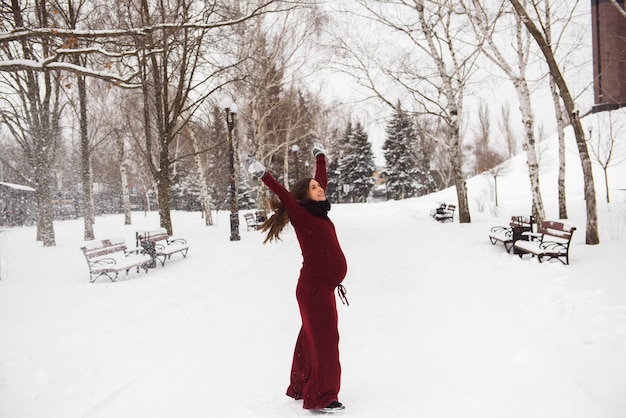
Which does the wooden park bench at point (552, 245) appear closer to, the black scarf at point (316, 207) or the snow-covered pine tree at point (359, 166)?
the black scarf at point (316, 207)

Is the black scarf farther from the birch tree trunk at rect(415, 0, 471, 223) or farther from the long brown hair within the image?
the birch tree trunk at rect(415, 0, 471, 223)

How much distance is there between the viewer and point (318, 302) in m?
3.08

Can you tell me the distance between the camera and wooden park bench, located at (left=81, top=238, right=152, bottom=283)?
7.46 meters

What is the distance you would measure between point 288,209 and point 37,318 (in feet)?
14.3

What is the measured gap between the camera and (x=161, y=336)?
4.90 meters

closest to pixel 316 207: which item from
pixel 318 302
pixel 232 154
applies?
pixel 318 302

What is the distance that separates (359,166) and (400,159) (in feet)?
14.7

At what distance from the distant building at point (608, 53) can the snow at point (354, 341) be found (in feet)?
80.0

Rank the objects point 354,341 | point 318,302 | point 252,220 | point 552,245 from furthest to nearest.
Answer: point 252,220 < point 552,245 < point 354,341 < point 318,302

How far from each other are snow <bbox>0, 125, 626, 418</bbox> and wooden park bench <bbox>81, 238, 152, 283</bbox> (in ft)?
0.95

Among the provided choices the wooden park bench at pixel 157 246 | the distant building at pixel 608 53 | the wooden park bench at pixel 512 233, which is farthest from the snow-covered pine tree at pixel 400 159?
the wooden park bench at pixel 157 246

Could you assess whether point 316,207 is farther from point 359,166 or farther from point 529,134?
point 359,166

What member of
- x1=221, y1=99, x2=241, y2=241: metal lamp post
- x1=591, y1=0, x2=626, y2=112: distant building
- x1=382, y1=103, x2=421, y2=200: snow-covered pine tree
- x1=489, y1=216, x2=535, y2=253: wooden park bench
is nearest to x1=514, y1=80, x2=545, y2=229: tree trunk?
x1=489, y1=216, x2=535, y2=253: wooden park bench

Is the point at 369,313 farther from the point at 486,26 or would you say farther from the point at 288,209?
the point at 486,26
